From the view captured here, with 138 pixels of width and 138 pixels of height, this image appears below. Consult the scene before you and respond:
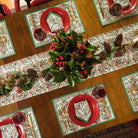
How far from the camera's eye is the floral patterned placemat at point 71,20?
1.71 metres

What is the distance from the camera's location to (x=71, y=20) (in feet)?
5.65

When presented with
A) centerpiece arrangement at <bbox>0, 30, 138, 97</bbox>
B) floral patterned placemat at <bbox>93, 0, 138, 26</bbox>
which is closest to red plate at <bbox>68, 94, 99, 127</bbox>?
centerpiece arrangement at <bbox>0, 30, 138, 97</bbox>

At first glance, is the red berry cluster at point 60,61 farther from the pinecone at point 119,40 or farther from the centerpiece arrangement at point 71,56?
the pinecone at point 119,40

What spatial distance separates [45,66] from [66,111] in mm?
567

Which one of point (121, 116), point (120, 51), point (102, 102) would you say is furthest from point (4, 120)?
point (120, 51)

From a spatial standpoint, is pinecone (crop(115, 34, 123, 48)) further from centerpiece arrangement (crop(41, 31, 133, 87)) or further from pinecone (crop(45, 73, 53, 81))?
pinecone (crop(45, 73, 53, 81))

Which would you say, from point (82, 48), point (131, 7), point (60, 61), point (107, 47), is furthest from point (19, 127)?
point (131, 7)

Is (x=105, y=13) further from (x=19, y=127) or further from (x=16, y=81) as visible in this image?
(x=19, y=127)

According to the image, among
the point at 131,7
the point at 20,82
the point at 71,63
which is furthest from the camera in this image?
the point at 131,7

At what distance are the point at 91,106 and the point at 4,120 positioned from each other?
98cm

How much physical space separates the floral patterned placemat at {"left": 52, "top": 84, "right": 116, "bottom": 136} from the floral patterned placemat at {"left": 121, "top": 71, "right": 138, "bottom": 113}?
24 cm

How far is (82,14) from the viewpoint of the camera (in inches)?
68.2

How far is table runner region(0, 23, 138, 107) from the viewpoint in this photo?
1.67 meters

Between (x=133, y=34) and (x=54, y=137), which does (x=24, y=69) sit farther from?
(x=133, y=34)
